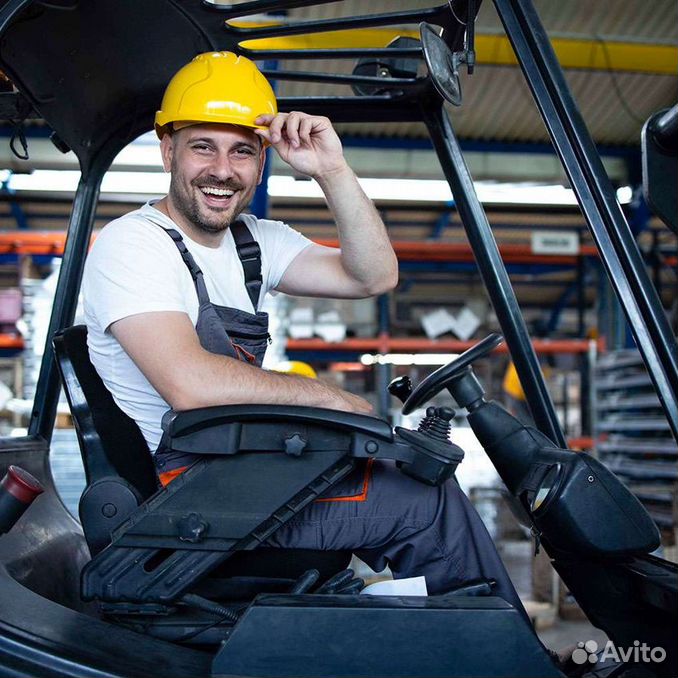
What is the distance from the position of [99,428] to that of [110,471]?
0.38ft

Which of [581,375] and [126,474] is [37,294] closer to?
[581,375]

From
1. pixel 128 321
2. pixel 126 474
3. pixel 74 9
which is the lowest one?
pixel 126 474

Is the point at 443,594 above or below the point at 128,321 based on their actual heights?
below

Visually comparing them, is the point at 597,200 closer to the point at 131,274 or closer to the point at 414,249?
the point at 131,274

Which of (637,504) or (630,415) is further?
(630,415)

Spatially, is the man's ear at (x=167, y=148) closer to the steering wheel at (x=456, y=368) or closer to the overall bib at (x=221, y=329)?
the overall bib at (x=221, y=329)

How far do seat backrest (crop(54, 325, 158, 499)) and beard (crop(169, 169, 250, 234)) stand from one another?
43 centimetres

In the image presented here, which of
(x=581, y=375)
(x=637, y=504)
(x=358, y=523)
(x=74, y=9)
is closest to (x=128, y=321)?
(x=358, y=523)

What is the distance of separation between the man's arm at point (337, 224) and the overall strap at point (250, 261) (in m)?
0.24

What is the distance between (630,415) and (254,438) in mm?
7653

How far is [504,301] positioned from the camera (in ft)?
7.80

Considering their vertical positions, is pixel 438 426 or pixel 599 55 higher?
pixel 599 55

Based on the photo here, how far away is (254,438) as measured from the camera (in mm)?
1685

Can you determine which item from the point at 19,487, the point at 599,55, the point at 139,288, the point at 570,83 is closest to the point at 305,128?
the point at 139,288
